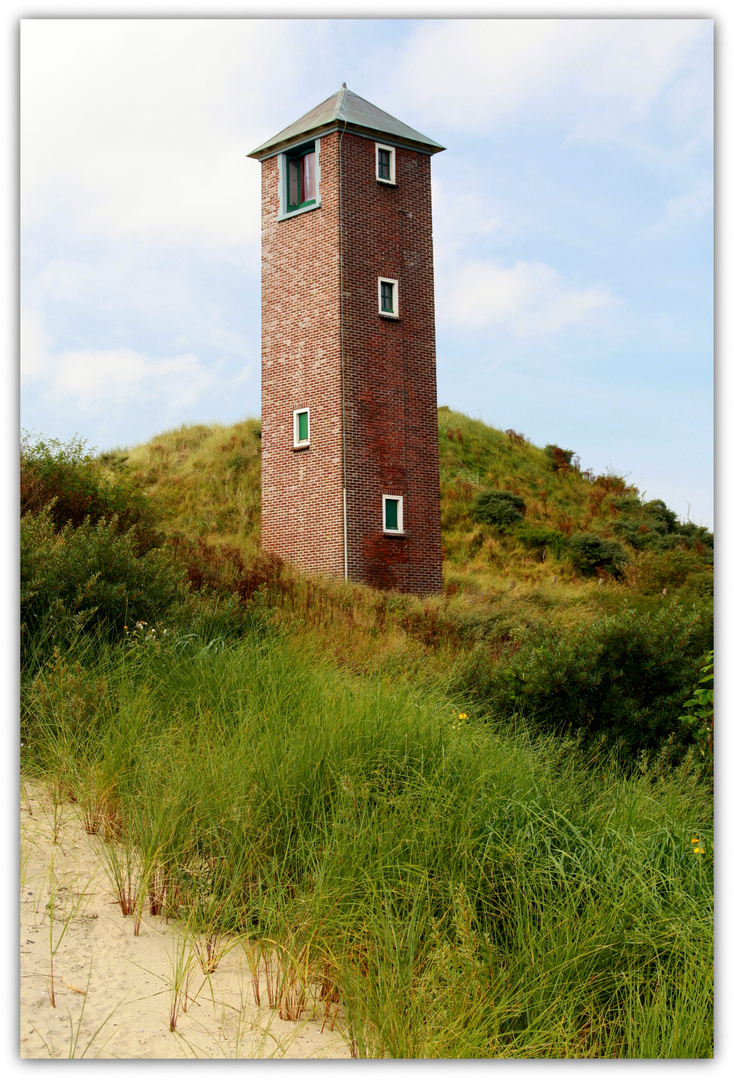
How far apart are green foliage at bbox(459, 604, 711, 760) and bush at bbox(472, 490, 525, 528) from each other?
22.5 metres

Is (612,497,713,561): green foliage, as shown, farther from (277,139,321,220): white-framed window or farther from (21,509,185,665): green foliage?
(21,509,185,665): green foliage

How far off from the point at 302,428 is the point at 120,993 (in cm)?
1685

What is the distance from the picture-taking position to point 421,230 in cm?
2028

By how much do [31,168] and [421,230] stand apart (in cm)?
1644

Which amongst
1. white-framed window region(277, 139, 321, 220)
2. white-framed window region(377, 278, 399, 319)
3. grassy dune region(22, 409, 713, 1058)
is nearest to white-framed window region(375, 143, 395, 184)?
white-framed window region(277, 139, 321, 220)

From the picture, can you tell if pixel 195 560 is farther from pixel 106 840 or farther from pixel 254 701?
pixel 106 840

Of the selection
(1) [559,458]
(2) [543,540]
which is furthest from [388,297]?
(1) [559,458]

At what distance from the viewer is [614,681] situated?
717 cm

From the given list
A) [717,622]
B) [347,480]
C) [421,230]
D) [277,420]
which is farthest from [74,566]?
[421,230]

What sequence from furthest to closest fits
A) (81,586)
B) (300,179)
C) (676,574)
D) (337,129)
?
(300,179) < (337,129) < (676,574) < (81,586)

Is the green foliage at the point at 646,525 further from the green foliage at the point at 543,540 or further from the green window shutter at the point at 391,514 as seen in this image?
the green window shutter at the point at 391,514

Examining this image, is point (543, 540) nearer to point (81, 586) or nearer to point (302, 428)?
point (302, 428)

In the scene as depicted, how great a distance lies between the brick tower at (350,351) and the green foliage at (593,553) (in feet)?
26.7

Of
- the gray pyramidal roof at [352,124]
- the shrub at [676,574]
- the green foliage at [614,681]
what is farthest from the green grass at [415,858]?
the gray pyramidal roof at [352,124]
